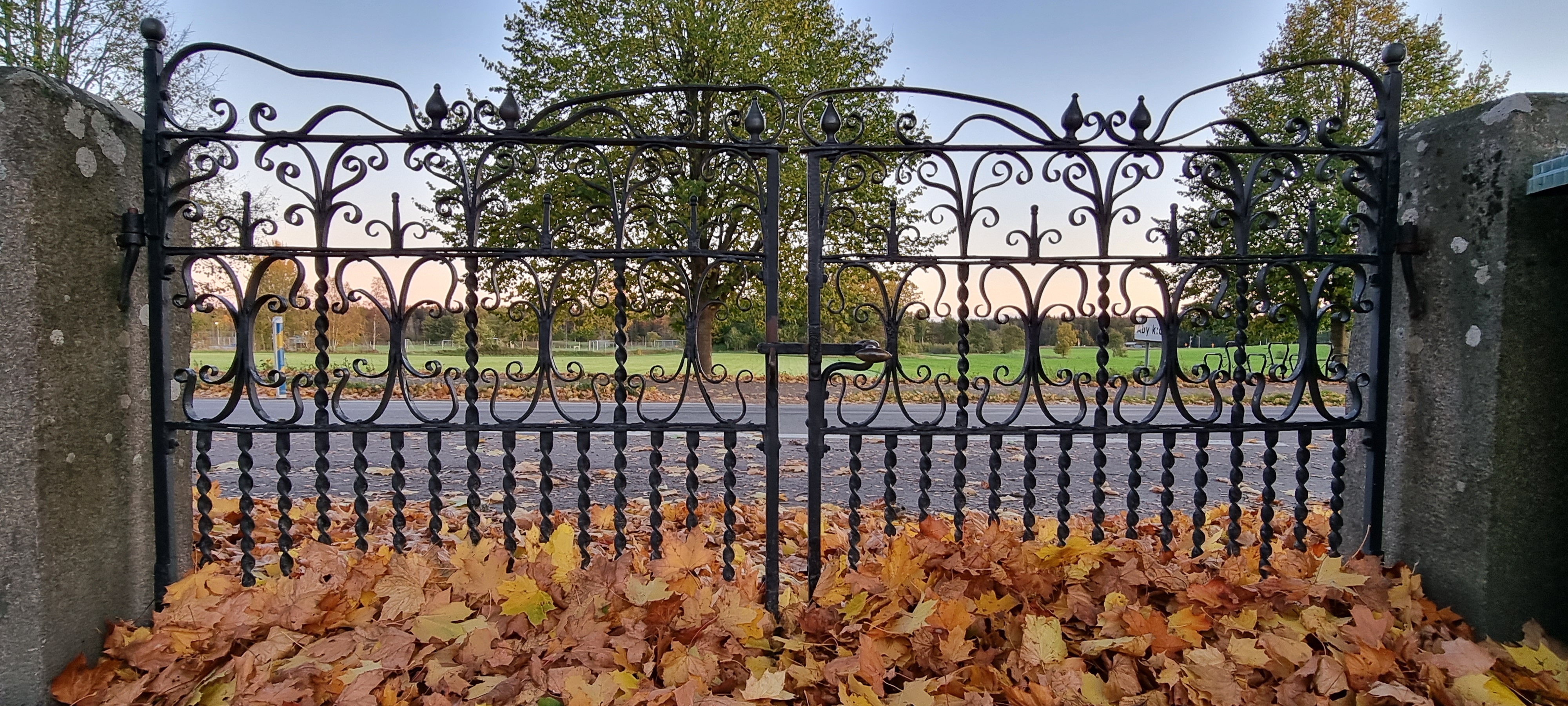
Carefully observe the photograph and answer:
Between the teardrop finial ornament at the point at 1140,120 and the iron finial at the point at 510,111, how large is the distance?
2259 millimetres

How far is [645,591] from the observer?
2107mm

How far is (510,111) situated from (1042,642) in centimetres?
256

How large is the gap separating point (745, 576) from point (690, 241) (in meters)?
1.29

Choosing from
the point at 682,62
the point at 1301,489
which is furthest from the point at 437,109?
the point at 682,62

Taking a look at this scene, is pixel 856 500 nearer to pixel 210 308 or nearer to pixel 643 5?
pixel 210 308

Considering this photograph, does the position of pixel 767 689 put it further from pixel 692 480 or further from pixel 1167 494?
pixel 1167 494

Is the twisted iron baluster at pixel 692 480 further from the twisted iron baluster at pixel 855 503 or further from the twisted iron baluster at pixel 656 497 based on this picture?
the twisted iron baluster at pixel 855 503

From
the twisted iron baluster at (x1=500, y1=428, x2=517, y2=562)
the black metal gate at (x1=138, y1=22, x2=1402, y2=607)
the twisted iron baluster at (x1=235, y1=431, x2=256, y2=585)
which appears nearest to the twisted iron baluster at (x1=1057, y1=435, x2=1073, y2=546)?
the black metal gate at (x1=138, y1=22, x2=1402, y2=607)

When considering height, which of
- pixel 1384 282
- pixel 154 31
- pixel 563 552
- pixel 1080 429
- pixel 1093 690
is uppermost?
pixel 154 31

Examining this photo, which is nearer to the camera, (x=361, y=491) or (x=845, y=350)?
(x=845, y=350)

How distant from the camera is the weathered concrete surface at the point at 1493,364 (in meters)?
2.12

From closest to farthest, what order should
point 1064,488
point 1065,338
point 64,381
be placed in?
point 64,381 < point 1064,488 < point 1065,338

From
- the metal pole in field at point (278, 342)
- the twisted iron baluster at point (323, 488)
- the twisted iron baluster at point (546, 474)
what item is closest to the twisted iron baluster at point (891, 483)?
the twisted iron baluster at point (546, 474)

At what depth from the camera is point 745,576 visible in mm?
2418
